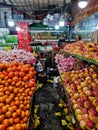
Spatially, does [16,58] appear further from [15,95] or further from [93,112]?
[93,112]

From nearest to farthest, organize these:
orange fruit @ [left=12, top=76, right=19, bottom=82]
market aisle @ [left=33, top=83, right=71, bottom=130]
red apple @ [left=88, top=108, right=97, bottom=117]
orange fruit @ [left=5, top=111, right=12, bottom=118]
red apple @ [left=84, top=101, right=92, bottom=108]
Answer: red apple @ [left=88, top=108, right=97, bottom=117] → orange fruit @ [left=5, top=111, right=12, bottom=118] → red apple @ [left=84, top=101, right=92, bottom=108] → orange fruit @ [left=12, top=76, right=19, bottom=82] → market aisle @ [left=33, top=83, right=71, bottom=130]

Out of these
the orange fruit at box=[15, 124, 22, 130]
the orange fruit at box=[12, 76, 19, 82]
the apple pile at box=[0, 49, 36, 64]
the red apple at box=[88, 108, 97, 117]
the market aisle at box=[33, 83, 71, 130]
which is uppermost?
the apple pile at box=[0, 49, 36, 64]

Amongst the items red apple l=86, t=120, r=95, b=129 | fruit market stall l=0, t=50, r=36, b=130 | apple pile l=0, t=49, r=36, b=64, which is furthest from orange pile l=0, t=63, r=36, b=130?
red apple l=86, t=120, r=95, b=129

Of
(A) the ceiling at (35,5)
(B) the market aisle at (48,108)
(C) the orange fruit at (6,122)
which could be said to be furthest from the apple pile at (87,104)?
(A) the ceiling at (35,5)

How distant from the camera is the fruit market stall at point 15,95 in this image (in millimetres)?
2012

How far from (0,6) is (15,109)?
11562 millimetres

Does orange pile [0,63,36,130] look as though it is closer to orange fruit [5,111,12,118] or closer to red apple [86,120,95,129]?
orange fruit [5,111,12,118]

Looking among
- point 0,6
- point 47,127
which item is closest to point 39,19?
point 0,6

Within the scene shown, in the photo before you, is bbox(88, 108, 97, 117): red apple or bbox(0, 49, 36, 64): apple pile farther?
bbox(0, 49, 36, 64): apple pile

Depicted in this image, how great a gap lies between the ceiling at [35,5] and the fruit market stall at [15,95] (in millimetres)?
8098

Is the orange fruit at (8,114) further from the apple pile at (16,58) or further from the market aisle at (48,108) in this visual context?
the apple pile at (16,58)

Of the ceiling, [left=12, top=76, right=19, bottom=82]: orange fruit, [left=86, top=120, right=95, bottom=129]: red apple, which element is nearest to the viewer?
[left=86, top=120, right=95, bottom=129]: red apple

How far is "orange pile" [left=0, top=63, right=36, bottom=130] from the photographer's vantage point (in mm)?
2010

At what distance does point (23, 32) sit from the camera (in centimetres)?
1021
